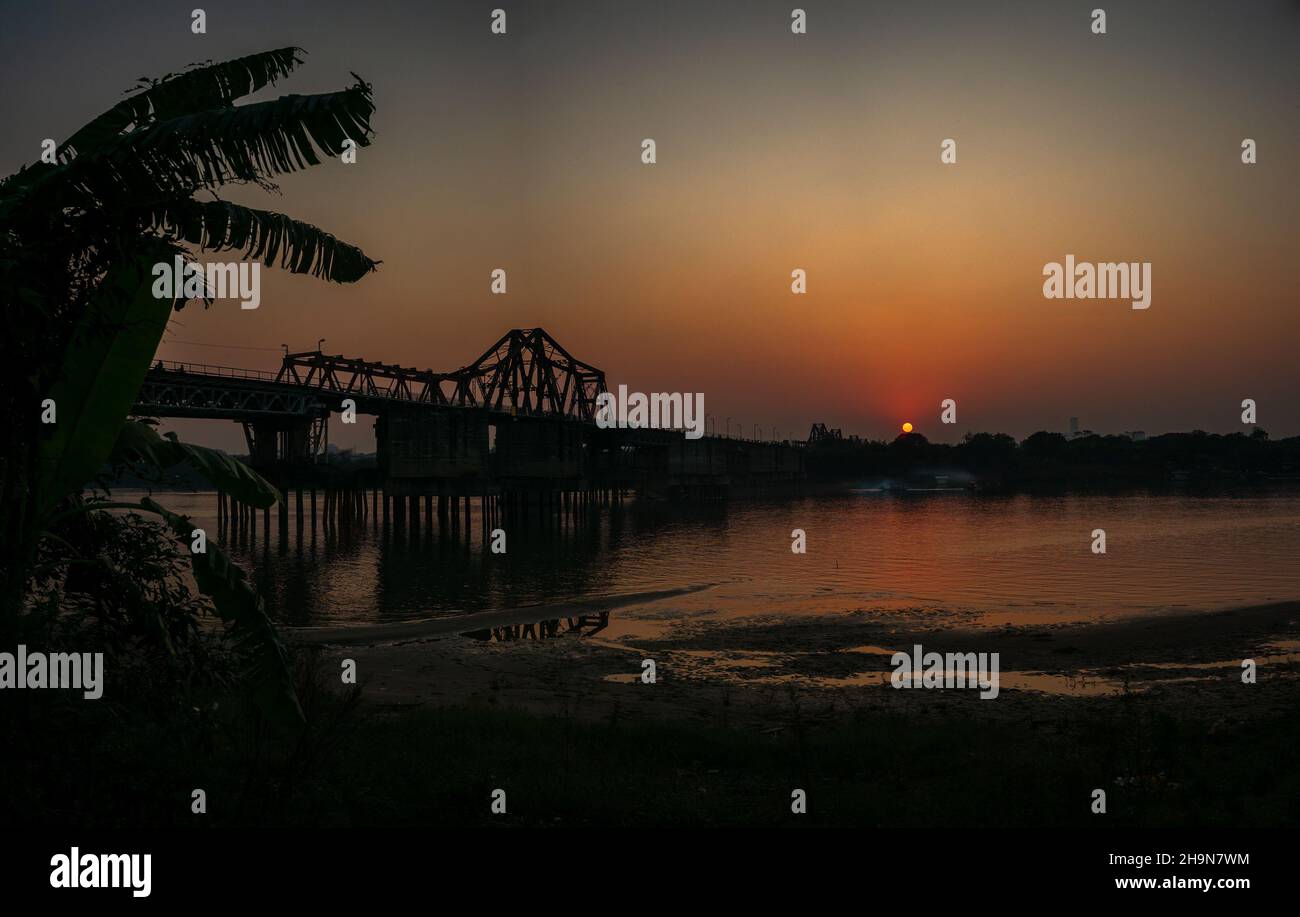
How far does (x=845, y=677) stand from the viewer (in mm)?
21750

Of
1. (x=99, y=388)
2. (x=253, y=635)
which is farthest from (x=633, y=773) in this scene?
(x=99, y=388)

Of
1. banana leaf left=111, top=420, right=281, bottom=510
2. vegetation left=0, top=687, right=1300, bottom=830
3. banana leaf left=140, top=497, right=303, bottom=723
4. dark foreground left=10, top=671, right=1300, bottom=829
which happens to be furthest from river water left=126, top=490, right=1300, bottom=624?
banana leaf left=140, top=497, right=303, bottom=723

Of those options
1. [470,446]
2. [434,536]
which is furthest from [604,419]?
[434,536]

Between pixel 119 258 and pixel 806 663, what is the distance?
1954 centimetres

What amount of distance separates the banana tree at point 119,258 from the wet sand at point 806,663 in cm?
728

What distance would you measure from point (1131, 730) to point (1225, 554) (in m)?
48.5

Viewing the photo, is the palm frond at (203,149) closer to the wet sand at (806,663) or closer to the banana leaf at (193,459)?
the banana leaf at (193,459)

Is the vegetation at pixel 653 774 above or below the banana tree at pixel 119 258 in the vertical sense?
below

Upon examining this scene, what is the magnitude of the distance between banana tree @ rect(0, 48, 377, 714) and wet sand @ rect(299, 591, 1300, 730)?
23.9 feet

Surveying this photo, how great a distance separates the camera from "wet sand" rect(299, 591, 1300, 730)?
57.6 ft

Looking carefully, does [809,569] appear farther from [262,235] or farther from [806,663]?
[262,235]

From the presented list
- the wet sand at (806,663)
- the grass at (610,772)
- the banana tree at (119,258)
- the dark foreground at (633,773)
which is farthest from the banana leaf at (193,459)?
the wet sand at (806,663)

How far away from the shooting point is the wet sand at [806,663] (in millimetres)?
17547
